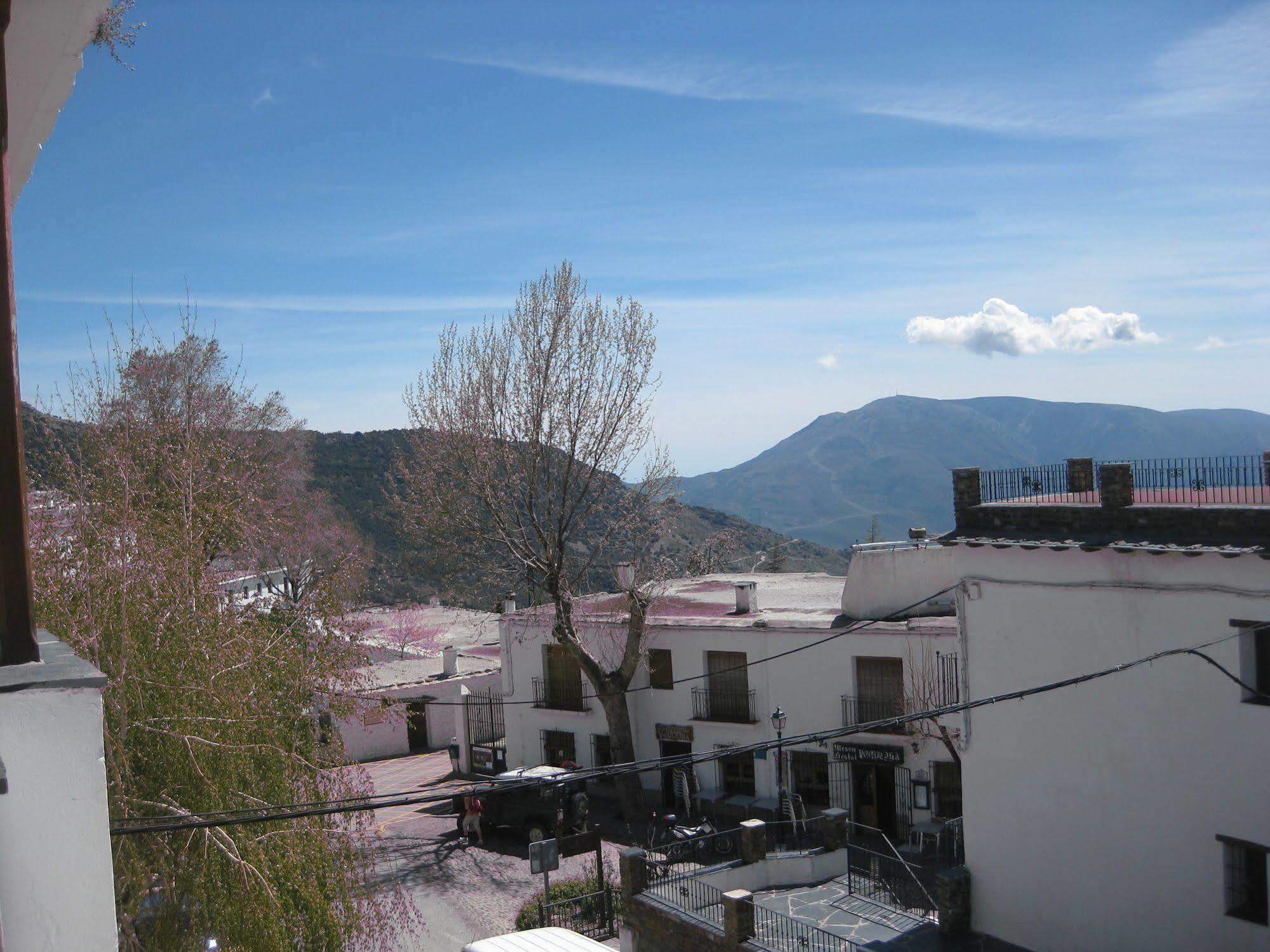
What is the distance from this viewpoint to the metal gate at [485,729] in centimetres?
2853

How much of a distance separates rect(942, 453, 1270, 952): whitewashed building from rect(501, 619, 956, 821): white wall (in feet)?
21.8

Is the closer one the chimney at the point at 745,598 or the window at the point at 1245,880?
the window at the point at 1245,880

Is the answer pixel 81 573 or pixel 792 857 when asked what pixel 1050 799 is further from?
pixel 81 573

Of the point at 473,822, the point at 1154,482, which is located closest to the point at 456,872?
the point at 473,822

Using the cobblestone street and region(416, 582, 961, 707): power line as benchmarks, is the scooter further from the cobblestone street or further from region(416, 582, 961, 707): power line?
region(416, 582, 961, 707): power line

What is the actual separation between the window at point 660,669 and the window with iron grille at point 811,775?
369 centimetres

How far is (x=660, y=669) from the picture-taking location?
83.9 feet

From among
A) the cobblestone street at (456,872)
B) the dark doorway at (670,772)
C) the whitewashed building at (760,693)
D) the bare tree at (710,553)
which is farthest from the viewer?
the dark doorway at (670,772)

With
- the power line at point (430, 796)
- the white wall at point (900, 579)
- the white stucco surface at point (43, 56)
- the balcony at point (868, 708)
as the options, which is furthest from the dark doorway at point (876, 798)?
the white stucco surface at point (43, 56)

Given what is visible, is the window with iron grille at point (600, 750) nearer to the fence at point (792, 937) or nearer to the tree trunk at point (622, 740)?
the tree trunk at point (622, 740)

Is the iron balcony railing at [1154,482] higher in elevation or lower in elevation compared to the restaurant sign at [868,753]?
higher

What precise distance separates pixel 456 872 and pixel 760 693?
317 inches

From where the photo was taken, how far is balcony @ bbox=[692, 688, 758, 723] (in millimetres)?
24234

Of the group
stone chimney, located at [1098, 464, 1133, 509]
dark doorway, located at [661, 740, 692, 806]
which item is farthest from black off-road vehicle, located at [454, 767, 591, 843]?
stone chimney, located at [1098, 464, 1133, 509]
